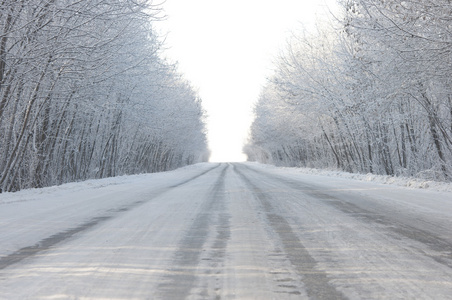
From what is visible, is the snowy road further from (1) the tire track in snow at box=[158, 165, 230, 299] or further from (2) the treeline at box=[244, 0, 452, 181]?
(2) the treeline at box=[244, 0, 452, 181]

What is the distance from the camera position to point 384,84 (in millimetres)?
9188

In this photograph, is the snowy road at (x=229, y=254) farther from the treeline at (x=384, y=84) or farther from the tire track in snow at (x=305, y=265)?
the treeline at (x=384, y=84)

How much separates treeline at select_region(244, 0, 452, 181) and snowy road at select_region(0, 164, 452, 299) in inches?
151

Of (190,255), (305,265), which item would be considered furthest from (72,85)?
(305,265)

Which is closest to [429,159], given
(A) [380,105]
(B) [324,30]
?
(A) [380,105]

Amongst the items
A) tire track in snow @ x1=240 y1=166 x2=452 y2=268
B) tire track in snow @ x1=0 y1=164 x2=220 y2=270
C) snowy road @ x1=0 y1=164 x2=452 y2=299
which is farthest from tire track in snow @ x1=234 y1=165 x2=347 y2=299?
tire track in snow @ x1=0 y1=164 x2=220 y2=270

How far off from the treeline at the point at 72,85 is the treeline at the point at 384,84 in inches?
203

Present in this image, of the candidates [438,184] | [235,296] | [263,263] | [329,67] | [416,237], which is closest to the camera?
[235,296]

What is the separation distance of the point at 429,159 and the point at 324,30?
28.9 ft

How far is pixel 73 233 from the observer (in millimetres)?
3580

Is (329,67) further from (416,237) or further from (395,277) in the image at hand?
(395,277)

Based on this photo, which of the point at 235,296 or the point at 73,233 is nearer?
the point at 235,296

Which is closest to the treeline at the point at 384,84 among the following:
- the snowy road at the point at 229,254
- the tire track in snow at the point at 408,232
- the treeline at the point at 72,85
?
the tire track in snow at the point at 408,232

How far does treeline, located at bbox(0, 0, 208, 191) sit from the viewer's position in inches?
242
